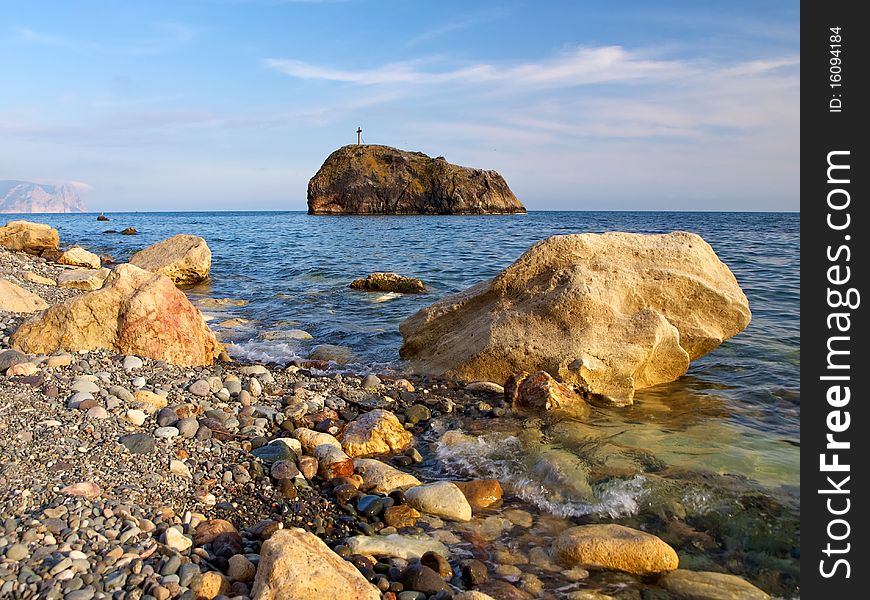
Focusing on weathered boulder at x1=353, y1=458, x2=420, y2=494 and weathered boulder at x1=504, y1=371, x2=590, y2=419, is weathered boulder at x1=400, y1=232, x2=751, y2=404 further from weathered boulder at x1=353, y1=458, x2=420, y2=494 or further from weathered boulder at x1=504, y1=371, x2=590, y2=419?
weathered boulder at x1=353, y1=458, x2=420, y2=494

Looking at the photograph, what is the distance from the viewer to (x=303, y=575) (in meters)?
3.23

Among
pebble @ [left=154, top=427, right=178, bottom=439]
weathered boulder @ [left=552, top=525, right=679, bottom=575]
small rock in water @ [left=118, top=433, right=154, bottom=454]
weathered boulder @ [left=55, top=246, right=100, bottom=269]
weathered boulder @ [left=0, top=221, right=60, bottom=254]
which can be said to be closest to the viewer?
weathered boulder @ [left=552, top=525, right=679, bottom=575]

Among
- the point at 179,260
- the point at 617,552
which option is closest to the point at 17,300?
the point at 179,260

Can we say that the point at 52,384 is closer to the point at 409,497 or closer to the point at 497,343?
the point at 409,497

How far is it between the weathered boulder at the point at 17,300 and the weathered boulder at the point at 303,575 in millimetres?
8106

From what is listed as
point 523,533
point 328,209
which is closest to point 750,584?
point 523,533

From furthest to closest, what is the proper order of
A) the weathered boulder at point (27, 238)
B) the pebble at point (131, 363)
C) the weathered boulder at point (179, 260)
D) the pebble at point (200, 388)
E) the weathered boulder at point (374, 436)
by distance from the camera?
the weathered boulder at point (27, 238) → the weathered boulder at point (179, 260) → the pebble at point (131, 363) → the pebble at point (200, 388) → the weathered boulder at point (374, 436)

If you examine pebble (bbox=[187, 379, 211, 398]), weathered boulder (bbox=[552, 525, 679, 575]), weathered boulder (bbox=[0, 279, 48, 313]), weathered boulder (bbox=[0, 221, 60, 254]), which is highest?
weathered boulder (bbox=[0, 221, 60, 254])

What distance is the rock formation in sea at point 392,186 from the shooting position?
9175cm

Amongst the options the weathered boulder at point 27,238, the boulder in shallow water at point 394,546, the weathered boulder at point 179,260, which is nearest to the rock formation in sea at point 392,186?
the weathered boulder at point 27,238

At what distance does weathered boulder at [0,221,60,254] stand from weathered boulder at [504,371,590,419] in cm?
2351

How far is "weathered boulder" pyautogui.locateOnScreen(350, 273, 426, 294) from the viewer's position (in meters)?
15.9

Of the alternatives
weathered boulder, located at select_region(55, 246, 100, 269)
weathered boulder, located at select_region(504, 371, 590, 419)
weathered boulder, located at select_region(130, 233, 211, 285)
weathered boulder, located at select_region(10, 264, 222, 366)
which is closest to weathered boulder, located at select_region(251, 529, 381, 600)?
weathered boulder, located at select_region(504, 371, 590, 419)

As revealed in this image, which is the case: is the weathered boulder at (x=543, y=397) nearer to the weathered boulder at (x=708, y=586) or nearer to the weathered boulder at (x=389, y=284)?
the weathered boulder at (x=708, y=586)
